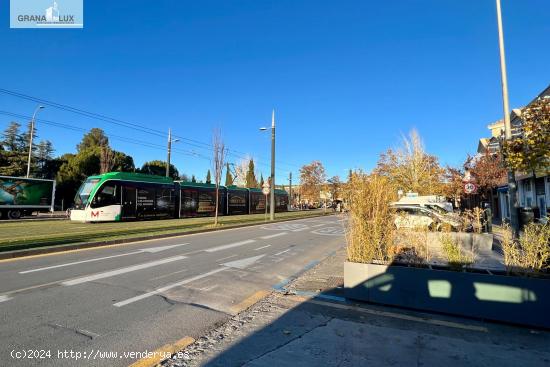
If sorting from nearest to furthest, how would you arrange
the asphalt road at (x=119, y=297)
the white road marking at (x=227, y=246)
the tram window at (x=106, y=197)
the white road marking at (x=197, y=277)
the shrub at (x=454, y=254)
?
the asphalt road at (x=119, y=297), the shrub at (x=454, y=254), the white road marking at (x=197, y=277), the white road marking at (x=227, y=246), the tram window at (x=106, y=197)

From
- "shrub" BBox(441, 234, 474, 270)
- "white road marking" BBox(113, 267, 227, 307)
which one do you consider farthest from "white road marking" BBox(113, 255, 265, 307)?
"shrub" BBox(441, 234, 474, 270)

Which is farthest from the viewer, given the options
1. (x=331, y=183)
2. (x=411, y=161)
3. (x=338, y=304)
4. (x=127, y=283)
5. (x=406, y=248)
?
(x=331, y=183)

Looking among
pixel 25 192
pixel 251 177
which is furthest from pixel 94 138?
pixel 25 192

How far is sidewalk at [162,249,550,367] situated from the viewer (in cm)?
357

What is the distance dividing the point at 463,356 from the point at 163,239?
470 inches

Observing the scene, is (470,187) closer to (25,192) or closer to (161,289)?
(161,289)

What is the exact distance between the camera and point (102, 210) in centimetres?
2173

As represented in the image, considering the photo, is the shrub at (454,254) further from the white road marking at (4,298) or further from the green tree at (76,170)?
the green tree at (76,170)

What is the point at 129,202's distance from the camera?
23609 millimetres

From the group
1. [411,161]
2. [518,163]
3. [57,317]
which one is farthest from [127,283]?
[411,161]

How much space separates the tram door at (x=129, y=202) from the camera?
76.2 feet

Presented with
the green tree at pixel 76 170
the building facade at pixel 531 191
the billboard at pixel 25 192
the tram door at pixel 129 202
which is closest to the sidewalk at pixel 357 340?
the building facade at pixel 531 191

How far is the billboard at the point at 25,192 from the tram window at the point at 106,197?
10182 millimetres

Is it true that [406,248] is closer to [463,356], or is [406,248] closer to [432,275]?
[432,275]
